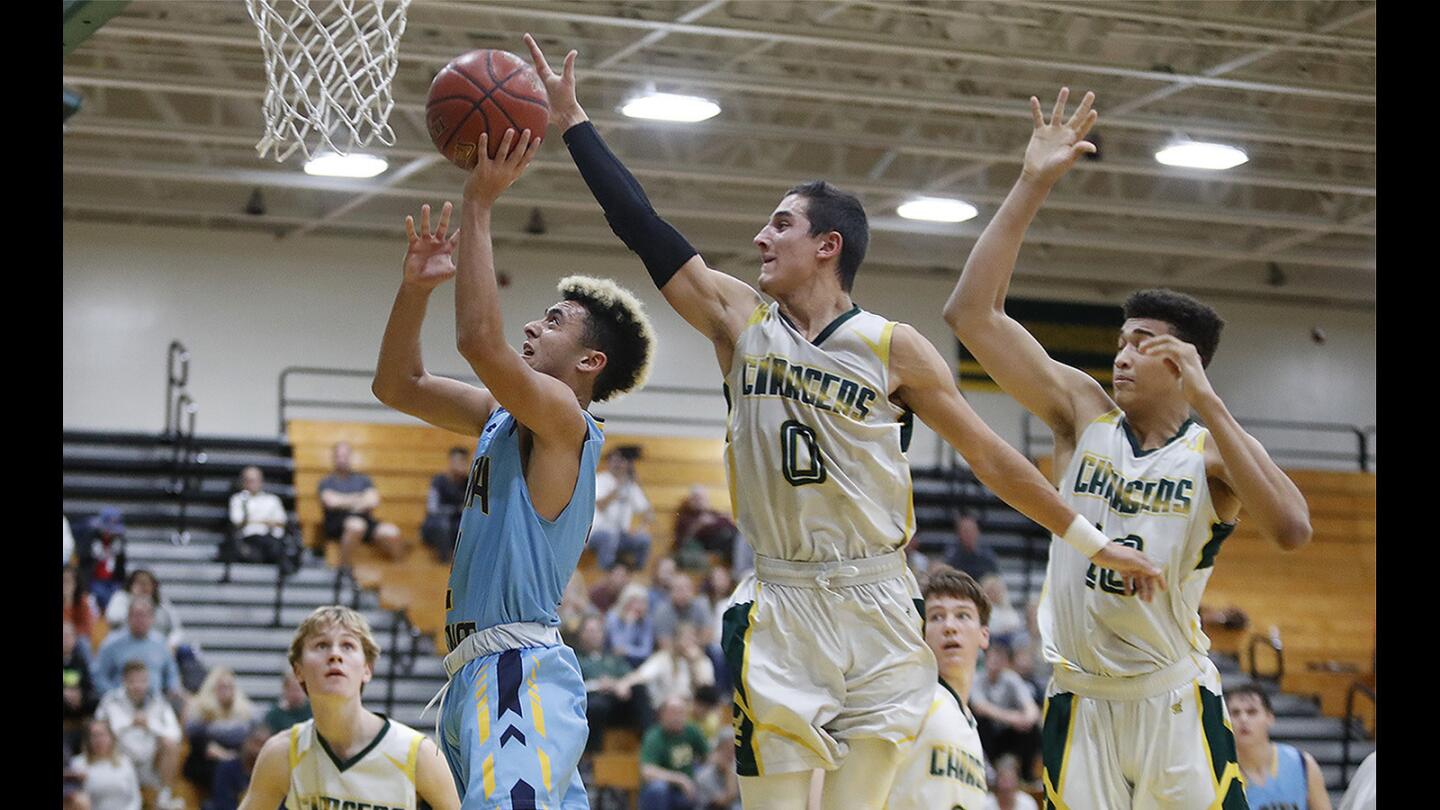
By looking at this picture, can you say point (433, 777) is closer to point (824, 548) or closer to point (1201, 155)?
point (824, 548)

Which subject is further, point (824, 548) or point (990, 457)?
point (990, 457)

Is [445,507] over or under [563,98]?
under

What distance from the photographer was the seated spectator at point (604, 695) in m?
13.1

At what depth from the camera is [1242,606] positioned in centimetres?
1766

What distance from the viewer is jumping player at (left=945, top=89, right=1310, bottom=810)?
4.84 meters

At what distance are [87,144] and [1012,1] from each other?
8.36 metres

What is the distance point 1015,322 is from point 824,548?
3.46 ft

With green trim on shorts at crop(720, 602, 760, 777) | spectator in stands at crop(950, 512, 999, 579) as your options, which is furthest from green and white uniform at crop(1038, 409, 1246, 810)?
spectator in stands at crop(950, 512, 999, 579)

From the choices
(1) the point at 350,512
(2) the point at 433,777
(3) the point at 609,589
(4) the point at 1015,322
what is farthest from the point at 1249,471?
(1) the point at 350,512

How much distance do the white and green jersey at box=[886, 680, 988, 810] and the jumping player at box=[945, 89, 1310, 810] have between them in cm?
48

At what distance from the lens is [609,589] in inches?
561

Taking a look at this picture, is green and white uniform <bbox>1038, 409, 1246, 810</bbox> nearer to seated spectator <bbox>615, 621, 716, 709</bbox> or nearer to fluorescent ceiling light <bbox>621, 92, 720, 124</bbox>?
fluorescent ceiling light <bbox>621, 92, 720, 124</bbox>

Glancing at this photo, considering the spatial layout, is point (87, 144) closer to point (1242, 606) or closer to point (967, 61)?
point (967, 61)
